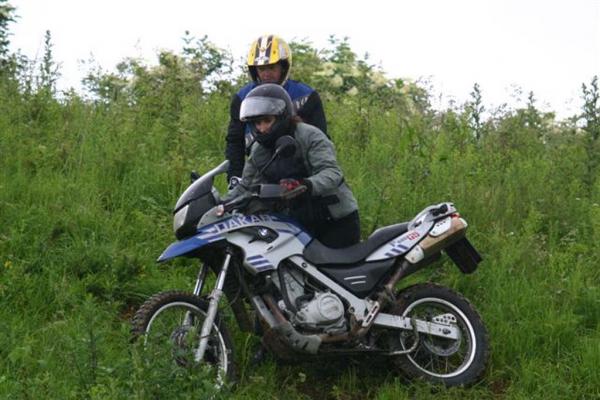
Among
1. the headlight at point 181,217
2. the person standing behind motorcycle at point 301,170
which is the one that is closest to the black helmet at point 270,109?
the person standing behind motorcycle at point 301,170

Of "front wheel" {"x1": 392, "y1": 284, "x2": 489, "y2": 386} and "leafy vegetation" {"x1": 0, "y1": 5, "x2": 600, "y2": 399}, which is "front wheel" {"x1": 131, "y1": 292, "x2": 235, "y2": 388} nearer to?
"leafy vegetation" {"x1": 0, "y1": 5, "x2": 600, "y2": 399}

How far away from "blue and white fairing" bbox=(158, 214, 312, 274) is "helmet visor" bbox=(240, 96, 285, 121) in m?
0.65

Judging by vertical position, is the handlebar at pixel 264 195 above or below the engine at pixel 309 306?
above

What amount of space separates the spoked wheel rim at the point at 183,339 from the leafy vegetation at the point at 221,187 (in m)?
0.11

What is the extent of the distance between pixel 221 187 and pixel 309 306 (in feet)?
9.09

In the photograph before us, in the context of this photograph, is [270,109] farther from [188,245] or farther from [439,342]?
[439,342]

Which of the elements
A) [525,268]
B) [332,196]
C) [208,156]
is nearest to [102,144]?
[208,156]

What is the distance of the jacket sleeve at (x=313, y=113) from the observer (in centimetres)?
702

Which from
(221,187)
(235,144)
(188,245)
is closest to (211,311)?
(188,245)

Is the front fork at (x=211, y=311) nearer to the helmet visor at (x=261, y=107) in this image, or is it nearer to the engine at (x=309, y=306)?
the engine at (x=309, y=306)

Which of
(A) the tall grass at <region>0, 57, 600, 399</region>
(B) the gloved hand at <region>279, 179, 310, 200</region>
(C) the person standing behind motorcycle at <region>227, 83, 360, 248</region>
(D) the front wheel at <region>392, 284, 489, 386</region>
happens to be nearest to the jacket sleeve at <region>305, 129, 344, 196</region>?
(C) the person standing behind motorcycle at <region>227, 83, 360, 248</region>

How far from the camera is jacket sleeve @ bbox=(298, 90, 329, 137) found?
276 inches

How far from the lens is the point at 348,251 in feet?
20.8

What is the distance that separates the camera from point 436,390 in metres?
6.35
